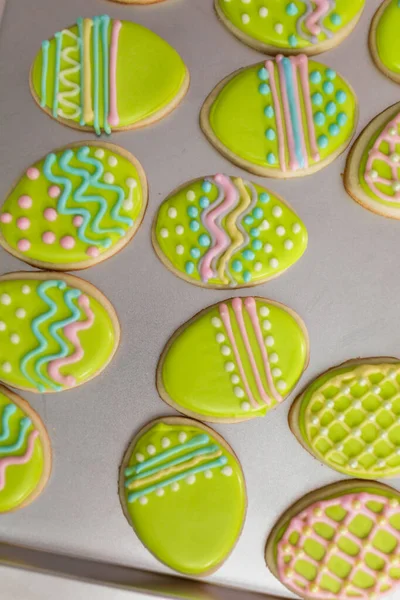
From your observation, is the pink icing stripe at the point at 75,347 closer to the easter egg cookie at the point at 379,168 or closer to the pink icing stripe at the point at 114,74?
the pink icing stripe at the point at 114,74

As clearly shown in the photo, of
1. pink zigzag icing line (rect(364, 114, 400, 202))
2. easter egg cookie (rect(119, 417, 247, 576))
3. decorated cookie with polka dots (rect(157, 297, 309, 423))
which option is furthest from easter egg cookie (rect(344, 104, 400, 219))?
easter egg cookie (rect(119, 417, 247, 576))

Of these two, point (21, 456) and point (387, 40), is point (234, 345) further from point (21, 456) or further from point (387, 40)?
point (387, 40)

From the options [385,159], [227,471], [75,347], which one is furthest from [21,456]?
[385,159]

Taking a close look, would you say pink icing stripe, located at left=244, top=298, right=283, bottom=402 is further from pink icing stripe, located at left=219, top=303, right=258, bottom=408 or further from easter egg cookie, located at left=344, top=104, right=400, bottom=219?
easter egg cookie, located at left=344, top=104, right=400, bottom=219

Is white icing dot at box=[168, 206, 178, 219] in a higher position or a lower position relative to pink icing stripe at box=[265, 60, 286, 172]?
lower

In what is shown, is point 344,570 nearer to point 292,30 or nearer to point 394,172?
point 394,172

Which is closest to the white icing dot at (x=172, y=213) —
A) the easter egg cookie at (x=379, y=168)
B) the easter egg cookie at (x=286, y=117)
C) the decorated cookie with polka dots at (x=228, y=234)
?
the decorated cookie with polka dots at (x=228, y=234)
